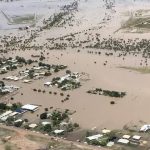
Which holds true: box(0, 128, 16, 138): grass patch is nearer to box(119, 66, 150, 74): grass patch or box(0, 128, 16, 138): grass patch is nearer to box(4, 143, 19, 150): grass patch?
box(4, 143, 19, 150): grass patch

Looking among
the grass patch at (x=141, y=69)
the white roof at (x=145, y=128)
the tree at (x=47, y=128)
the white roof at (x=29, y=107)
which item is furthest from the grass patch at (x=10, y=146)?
the grass patch at (x=141, y=69)

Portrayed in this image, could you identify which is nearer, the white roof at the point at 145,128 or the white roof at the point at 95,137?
the white roof at the point at 95,137

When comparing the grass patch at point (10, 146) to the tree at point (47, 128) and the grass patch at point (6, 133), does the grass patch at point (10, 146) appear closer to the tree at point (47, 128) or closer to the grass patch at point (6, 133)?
the grass patch at point (6, 133)

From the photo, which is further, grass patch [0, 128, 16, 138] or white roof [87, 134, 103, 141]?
grass patch [0, 128, 16, 138]

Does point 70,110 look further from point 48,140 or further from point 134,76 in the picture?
point 134,76

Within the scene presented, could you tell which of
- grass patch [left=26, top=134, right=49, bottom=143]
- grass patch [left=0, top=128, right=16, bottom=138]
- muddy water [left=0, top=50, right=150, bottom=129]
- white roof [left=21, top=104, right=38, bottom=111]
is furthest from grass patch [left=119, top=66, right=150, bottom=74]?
grass patch [left=0, top=128, right=16, bottom=138]

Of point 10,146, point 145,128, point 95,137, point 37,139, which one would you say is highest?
point 145,128

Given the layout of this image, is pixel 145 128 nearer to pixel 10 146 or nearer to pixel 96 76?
pixel 10 146

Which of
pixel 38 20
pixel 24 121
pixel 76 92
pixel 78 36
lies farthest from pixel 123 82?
pixel 38 20

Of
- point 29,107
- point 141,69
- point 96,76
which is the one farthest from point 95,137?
point 141,69

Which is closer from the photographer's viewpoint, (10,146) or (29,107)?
(10,146)

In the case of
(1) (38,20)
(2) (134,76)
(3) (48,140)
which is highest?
(1) (38,20)
